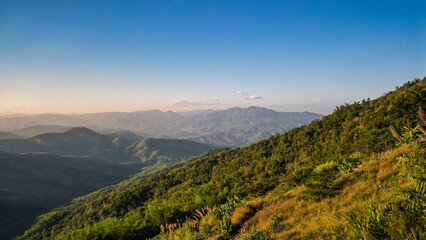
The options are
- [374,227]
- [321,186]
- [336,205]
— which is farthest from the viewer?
[321,186]

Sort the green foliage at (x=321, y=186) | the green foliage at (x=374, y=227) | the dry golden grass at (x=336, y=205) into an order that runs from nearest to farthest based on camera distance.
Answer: the green foliage at (x=374, y=227)
the dry golden grass at (x=336, y=205)
the green foliage at (x=321, y=186)

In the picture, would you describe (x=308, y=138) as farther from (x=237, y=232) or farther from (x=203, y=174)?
(x=237, y=232)

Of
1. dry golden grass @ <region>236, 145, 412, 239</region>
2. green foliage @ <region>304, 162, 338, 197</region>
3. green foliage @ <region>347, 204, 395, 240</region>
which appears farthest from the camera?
green foliage @ <region>304, 162, 338, 197</region>

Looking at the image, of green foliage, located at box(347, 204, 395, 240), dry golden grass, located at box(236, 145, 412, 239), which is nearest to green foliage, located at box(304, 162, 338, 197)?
dry golden grass, located at box(236, 145, 412, 239)

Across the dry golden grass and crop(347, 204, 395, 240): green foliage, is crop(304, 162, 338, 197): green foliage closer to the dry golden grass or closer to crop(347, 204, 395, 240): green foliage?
the dry golden grass

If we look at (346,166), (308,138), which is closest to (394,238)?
(346,166)

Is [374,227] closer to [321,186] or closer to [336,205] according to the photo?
[336,205]

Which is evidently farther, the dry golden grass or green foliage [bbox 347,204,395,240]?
the dry golden grass

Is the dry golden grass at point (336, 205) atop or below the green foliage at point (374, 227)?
below

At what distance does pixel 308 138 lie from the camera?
204 ft

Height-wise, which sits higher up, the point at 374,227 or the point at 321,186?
the point at 374,227

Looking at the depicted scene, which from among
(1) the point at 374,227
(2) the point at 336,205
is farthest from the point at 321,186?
(1) the point at 374,227

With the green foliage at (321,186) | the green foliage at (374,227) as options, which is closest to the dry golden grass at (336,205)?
the green foliage at (321,186)

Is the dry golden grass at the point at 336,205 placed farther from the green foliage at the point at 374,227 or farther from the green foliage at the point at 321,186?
the green foliage at the point at 374,227
